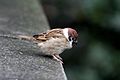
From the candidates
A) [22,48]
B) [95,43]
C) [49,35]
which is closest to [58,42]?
[49,35]

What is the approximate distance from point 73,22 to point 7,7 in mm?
2102

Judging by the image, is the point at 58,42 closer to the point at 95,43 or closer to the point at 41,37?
the point at 41,37

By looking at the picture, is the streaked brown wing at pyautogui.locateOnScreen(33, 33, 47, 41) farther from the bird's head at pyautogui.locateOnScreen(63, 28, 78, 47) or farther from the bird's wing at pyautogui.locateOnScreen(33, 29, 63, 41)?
the bird's head at pyautogui.locateOnScreen(63, 28, 78, 47)

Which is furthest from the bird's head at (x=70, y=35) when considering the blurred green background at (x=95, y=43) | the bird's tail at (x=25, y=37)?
the blurred green background at (x=95, y=43)

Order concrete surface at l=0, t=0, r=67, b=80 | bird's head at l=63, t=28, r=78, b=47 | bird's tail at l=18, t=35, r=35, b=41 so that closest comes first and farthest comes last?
concrete surface at l=0, t=0, r=67, b=80
bird's head at l=63, t=28, r=78, b=47
bird's tail at l=18, t=35, r=35, b=41

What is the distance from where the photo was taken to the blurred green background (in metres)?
6.52

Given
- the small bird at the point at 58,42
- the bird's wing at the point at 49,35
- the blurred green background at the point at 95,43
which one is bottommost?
the blurred green background at the point at 95,43

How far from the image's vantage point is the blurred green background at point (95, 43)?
6516mm

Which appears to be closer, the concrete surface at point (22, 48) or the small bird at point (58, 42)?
the concrete surface at point (22, 48)

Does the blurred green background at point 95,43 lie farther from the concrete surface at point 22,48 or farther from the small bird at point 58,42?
the small bird at point 58,42

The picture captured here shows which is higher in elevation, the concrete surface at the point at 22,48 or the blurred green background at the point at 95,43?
the concrete surface at the point at 22,48

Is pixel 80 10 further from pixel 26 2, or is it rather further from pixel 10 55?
pixel 10 55

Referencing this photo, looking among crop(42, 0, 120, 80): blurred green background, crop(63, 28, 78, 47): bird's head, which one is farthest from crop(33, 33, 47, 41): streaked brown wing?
crop(42, 0, 120, 80): blurred green background

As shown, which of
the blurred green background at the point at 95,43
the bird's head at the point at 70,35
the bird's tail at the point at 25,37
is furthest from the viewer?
the blurred green background at the point at 95,43
